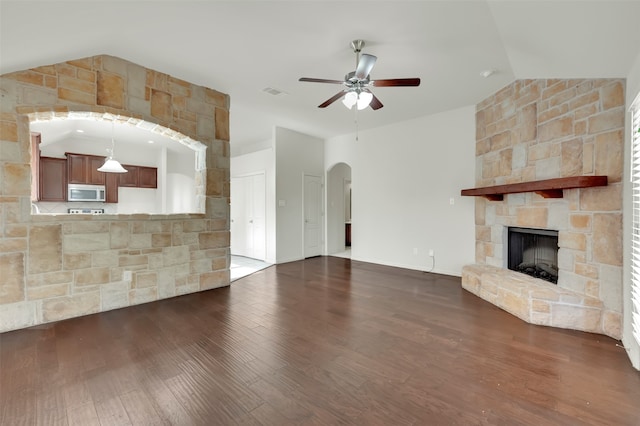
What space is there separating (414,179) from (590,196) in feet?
9.08

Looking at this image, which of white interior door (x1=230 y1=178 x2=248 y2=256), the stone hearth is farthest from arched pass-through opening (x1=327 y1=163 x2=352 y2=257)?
the stone hearth

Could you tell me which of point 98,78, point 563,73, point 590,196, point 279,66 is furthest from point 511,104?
point 98,78

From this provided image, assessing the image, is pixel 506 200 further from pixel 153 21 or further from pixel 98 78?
pixel 98 78

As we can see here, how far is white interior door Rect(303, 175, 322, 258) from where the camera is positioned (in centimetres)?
658

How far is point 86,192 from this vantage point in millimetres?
5918

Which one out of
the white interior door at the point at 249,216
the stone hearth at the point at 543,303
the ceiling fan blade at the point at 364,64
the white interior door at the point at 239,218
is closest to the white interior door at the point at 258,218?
the white interior door at the point at 249,216

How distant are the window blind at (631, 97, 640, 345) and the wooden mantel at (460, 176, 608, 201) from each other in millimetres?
414

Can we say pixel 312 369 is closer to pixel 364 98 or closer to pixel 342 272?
pixel 364 98

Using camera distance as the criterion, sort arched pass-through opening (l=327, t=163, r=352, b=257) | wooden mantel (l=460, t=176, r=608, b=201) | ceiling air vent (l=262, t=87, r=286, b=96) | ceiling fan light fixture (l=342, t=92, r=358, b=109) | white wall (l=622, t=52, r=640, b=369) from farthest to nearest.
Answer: arched pass-through opening (l=327, t=163, r=352, b=257) < ceiling air vent (l=262, t=87, r=286, b=96) < ceiling fan light fixture (l=342, t=92, r=358, b=109) < wooden mantel (l=460, t=176, r=608, b=201) < white wall (l=622, t=52, r=640, b=369)

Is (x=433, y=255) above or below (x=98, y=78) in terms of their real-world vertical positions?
below

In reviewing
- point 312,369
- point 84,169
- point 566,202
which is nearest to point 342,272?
point 312,369

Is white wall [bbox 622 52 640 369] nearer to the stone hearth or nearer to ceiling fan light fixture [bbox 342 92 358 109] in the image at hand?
the stone hearth

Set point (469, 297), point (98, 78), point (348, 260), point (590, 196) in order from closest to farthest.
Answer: point (590, 196) → point (98, 78) → point (469, 297) → point (348, 260)

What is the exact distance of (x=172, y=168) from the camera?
741 centimetres
